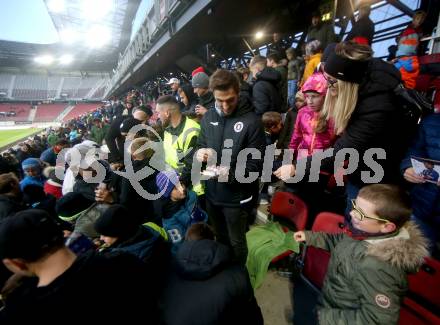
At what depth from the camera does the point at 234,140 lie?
7.20 ft

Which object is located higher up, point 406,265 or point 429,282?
point 406,265

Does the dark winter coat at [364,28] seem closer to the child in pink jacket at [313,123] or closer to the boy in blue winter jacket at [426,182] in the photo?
the child in pink jacket at [313,123]

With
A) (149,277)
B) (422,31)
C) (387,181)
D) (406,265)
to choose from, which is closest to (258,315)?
(149,277)

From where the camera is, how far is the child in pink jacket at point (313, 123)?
2.11 metres

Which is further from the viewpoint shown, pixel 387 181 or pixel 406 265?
pixel 387 181

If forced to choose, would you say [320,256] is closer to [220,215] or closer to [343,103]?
[220,215]

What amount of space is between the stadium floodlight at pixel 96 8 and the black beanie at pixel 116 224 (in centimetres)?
2400

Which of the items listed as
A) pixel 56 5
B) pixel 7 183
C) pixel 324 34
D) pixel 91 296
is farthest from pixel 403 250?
pixel 56 5

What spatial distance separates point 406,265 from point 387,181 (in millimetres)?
921

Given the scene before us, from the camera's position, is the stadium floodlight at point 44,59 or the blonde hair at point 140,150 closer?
the blonde hair at point 140,150

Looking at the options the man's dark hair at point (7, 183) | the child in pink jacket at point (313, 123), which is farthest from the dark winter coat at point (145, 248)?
the man's dark hair at point (7, 183)

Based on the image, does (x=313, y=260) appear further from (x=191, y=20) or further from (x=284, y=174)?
(x=191, y=20)

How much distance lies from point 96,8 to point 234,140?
26199 mm

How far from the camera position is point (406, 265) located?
49.1 inches
